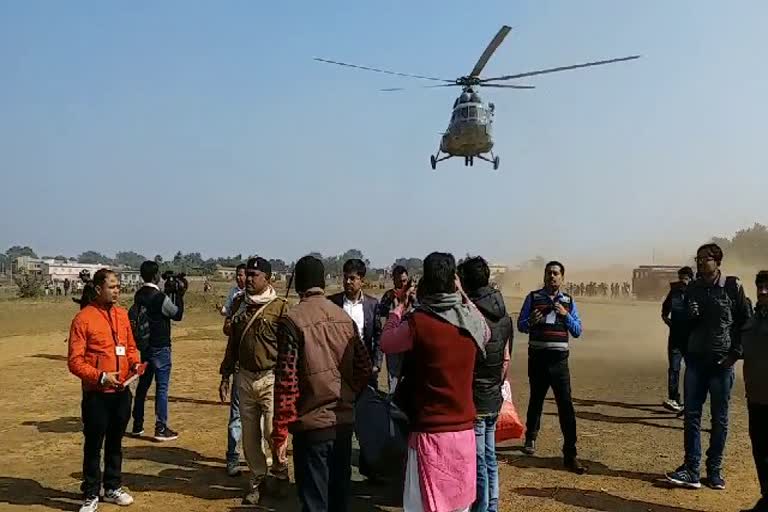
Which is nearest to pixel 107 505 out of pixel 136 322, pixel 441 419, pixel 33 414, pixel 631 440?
pixel 136 322

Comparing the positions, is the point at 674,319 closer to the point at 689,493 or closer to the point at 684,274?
the point at 684,274

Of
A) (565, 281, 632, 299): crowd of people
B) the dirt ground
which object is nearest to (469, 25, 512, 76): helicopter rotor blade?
the dirt ground

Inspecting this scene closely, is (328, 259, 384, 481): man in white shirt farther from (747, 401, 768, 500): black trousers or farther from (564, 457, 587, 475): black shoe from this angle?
(747, 401, 768, 500): black trousers

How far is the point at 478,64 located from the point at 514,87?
1.57 meters

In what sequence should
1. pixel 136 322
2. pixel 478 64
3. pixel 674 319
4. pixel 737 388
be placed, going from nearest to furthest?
pixel 136 322, pixel 674 319, pixel 737 388, pixel 478 64

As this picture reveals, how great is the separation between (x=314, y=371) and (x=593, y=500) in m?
3.27

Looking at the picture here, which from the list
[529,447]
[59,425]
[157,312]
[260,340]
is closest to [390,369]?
[260,340]

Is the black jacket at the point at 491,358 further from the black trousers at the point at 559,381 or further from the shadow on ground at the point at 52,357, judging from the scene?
the shadow on ground at the point at 52,357

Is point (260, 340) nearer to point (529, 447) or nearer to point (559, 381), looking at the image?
point (559, 381)

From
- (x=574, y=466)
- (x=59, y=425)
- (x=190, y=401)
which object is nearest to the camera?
(x=574, y=466)

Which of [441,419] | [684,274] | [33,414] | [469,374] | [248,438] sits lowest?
[33,414]

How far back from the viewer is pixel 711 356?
19.9ft

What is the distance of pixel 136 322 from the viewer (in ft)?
24.7

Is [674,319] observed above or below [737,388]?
above
